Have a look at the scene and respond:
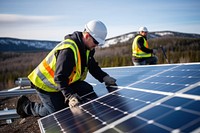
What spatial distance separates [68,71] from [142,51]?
28.8 ft

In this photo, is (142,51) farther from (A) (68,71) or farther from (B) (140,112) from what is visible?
(B) (140,112)

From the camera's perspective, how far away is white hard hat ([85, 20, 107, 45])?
5.59 m

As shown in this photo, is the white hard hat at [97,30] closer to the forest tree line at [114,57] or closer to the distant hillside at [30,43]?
the forest tree line at [114,57]

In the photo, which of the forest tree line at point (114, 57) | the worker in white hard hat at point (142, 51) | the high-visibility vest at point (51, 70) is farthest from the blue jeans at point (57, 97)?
the forest tree line at point (114, 57)

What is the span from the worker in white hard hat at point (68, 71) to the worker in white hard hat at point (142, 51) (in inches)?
276

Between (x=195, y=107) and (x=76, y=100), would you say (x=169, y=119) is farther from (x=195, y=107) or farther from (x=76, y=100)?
(x=76, y=100)

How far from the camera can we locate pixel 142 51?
13273mm

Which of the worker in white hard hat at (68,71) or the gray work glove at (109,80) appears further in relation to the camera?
the gray work glove at (109,80)

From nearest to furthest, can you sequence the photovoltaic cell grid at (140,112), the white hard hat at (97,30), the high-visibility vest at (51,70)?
the photovoltaic cell grid at (140,112) < the high-visibility vest at (51,70) < the white hard hat at (97,30)

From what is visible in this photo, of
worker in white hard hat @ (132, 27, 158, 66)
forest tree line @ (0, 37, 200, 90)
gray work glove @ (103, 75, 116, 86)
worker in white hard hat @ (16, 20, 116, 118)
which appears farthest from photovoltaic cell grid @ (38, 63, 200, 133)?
forest tree line @ (0, 37, 200, 90)

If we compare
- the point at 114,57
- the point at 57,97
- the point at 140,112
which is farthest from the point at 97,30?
the point at 114,57

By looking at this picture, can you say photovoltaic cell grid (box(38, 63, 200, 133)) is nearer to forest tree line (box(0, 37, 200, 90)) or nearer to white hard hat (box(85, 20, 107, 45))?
white hard hat (box(85, 20, 107, 45))

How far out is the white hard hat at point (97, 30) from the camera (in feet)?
18.3

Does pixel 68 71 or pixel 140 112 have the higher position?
pixel 68 71
